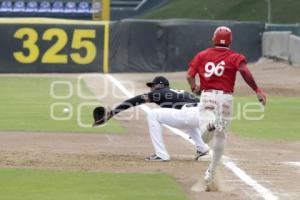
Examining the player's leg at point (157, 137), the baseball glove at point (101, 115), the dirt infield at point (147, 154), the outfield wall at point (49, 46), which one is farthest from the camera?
the outfield wall at point (49, 46)

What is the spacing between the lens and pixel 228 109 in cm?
1045

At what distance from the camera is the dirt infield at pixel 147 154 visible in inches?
426

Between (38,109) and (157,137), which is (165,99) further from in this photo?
(38,109)

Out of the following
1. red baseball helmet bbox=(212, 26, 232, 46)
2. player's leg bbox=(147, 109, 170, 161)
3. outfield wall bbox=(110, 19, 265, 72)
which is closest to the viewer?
red baseball helmet bbox=(212, 26, 232, 46)

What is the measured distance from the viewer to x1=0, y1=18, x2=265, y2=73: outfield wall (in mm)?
39531

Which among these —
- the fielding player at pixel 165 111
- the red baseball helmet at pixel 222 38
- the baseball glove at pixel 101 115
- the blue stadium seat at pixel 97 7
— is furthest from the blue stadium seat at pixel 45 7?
the red baseball helmet at pixel 222 38

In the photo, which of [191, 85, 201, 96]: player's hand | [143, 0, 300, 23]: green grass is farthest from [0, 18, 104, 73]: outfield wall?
[191, 85, 201, 96]: player's hand

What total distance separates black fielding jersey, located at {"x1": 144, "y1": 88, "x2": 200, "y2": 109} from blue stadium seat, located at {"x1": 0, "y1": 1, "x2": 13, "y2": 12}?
189 feet

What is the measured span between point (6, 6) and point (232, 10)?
18.2m

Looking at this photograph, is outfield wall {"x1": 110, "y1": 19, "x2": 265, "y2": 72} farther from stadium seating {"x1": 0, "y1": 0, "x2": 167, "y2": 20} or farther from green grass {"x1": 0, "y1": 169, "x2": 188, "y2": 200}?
green grass {"x1": 0, "y1": 169, "x2": 188, "y2": 200}

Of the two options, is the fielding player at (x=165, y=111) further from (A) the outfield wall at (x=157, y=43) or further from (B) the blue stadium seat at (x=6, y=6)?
(B) the blue stadium seat at (x=6, y=6)

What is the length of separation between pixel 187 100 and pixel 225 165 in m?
1.18

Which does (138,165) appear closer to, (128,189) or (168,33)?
(128,189)

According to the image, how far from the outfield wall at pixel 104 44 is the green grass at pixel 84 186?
28261mm
